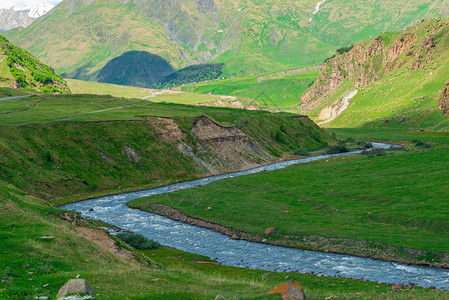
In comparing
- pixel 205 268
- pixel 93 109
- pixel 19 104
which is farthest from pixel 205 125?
pixel 205 268

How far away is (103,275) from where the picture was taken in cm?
2909

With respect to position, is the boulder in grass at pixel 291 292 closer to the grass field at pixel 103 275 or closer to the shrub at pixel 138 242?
the grass field at pixel 103 275

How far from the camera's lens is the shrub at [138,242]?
57.7 metres

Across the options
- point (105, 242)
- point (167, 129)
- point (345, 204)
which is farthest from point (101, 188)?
point (105, 242)

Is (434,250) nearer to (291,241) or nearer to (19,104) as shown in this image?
(291,241)

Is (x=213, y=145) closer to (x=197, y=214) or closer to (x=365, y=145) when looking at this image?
(x=197, y=214)

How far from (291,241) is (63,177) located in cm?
5916

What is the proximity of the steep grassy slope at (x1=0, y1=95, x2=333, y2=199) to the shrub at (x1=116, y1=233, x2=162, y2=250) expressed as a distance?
34467 mm

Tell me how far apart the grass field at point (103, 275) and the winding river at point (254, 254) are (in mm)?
4909

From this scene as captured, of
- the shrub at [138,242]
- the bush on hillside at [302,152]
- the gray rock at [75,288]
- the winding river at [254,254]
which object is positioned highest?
the gray rock at [75,288]

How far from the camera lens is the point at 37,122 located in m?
112

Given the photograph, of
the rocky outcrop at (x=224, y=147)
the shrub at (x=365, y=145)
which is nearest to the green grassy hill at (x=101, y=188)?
the rocky outcrop at (x=224, y=147)

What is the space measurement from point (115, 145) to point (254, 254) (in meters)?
71.8

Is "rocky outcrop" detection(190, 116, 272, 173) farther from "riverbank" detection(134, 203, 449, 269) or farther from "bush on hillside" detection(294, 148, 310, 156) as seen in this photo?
"riverbank" detection(134, 203, 449, 269)
